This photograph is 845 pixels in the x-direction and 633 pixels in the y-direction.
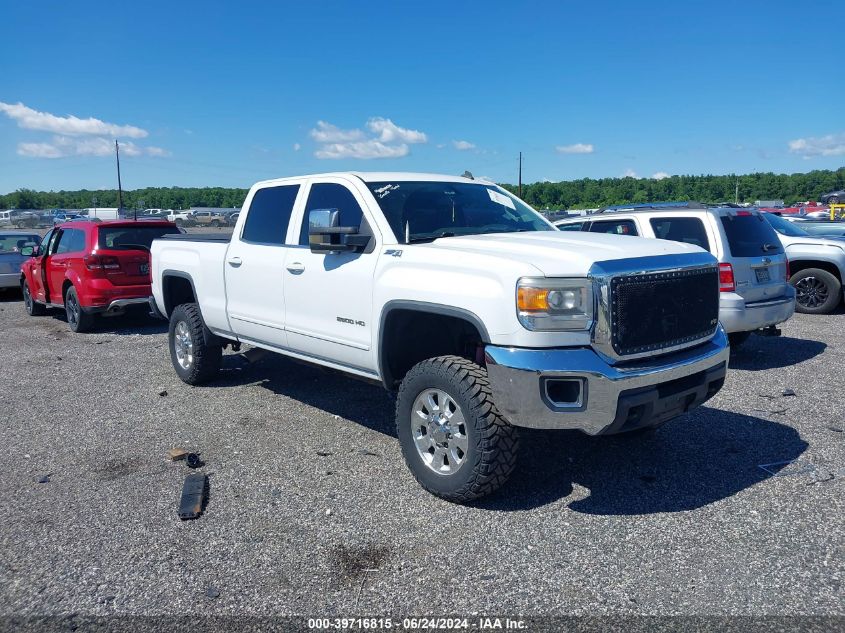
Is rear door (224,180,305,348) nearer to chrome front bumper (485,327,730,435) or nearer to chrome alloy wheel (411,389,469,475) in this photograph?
chrome alloy wheel (411,389,469,475)

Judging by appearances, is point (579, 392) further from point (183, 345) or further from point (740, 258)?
point (183, 345)

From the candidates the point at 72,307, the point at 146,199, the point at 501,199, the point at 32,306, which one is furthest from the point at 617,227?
the point at 146,199

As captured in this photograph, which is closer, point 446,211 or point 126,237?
point 446,211

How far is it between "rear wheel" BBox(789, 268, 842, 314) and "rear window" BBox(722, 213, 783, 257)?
12.2ft

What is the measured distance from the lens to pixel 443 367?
4.21 m

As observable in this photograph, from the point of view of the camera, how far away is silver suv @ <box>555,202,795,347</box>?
746 centimetres

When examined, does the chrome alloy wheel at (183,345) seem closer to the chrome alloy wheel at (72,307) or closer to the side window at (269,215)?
the side window at (269,215)

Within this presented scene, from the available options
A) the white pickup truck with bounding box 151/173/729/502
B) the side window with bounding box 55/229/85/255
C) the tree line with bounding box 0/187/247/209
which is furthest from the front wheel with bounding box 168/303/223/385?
the tree line with bounding box 0/187/247/209

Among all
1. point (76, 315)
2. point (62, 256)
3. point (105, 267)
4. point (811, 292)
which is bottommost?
point (76, 315)

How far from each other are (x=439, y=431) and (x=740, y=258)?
487cm

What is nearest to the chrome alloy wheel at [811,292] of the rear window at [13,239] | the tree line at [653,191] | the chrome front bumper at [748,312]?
the chrome front bumper at [748,312]

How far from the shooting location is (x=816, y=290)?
11469mm

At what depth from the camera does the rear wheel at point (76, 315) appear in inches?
432

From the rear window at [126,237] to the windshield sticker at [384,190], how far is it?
6.55m
